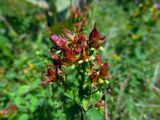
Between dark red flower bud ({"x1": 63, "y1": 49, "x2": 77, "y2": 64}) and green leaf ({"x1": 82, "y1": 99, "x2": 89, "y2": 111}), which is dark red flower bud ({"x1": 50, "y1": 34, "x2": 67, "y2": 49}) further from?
green leaf ({"x1": 82, "y1": 99, "x2": 89, "y2": 111})

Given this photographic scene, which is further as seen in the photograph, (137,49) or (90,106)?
(137,49)

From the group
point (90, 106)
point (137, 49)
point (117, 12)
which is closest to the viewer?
Answer: point (90, 106)

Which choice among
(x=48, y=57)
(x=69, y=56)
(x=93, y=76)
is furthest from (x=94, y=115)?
(x=48, y=57)

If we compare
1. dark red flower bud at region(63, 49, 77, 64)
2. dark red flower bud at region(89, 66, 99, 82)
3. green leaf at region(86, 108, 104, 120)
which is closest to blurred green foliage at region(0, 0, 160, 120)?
green leaf at region(86, 108, 104, 120)

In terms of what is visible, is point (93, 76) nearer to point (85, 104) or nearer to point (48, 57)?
point (85, 104)

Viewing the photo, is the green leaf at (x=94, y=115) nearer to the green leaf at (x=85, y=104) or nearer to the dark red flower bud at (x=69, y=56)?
the green leaf at (x=85, y=104)

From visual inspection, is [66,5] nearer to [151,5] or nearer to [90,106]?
[151,5]

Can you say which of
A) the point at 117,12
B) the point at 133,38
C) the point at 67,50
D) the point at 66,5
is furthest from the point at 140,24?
the point at 67,50
